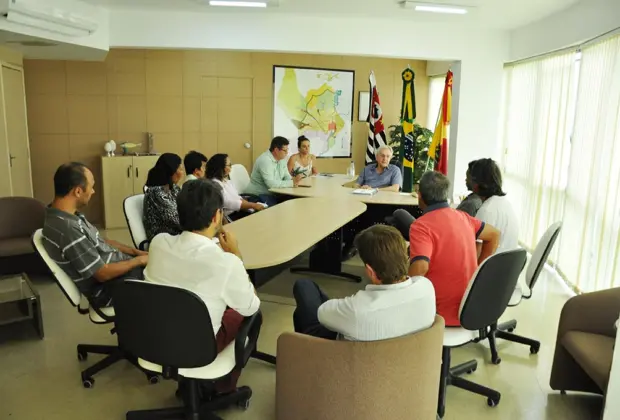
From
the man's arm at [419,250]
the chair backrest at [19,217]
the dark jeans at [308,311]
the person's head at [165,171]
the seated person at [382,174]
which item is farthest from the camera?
the seated person at [382,174]

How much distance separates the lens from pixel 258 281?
467 cm

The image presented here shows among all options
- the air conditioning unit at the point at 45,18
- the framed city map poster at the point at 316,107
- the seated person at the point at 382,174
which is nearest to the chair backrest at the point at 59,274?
the air conditioning unit at the point at 45,18

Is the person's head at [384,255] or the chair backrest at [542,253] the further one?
the chair backrest at [542,253]

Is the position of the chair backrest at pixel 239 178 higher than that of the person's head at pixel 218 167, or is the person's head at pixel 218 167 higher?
the person's head at pixel 218 167

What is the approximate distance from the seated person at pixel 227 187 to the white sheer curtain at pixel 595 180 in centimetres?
297

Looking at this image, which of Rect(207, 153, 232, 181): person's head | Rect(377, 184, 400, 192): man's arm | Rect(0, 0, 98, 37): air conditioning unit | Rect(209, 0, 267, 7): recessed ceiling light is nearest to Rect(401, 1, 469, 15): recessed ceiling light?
Rect(209, 0, 267, 7): recessed ceiling light

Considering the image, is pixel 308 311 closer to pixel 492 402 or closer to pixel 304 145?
pixel 492 402

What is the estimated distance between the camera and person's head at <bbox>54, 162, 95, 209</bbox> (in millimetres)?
2791

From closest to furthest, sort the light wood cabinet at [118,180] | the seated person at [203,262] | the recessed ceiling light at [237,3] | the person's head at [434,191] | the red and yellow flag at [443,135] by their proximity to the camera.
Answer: the seated person at [203,262], the person's head at [434,191], the recessed ceiling light at [237,3], the red and yellow flag at [443,135], the light wood cabinet at [118,180]

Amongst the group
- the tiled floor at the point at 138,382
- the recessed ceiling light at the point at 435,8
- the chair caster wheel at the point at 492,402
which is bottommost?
the tiled floor at the point at 138,382

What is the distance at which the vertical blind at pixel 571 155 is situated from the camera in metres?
4.09

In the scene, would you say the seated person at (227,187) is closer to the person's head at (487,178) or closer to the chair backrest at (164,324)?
the person's head at (487,178)

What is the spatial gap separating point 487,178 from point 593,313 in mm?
1003

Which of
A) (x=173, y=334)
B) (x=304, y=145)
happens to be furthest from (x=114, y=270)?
(x=304, y=145)
